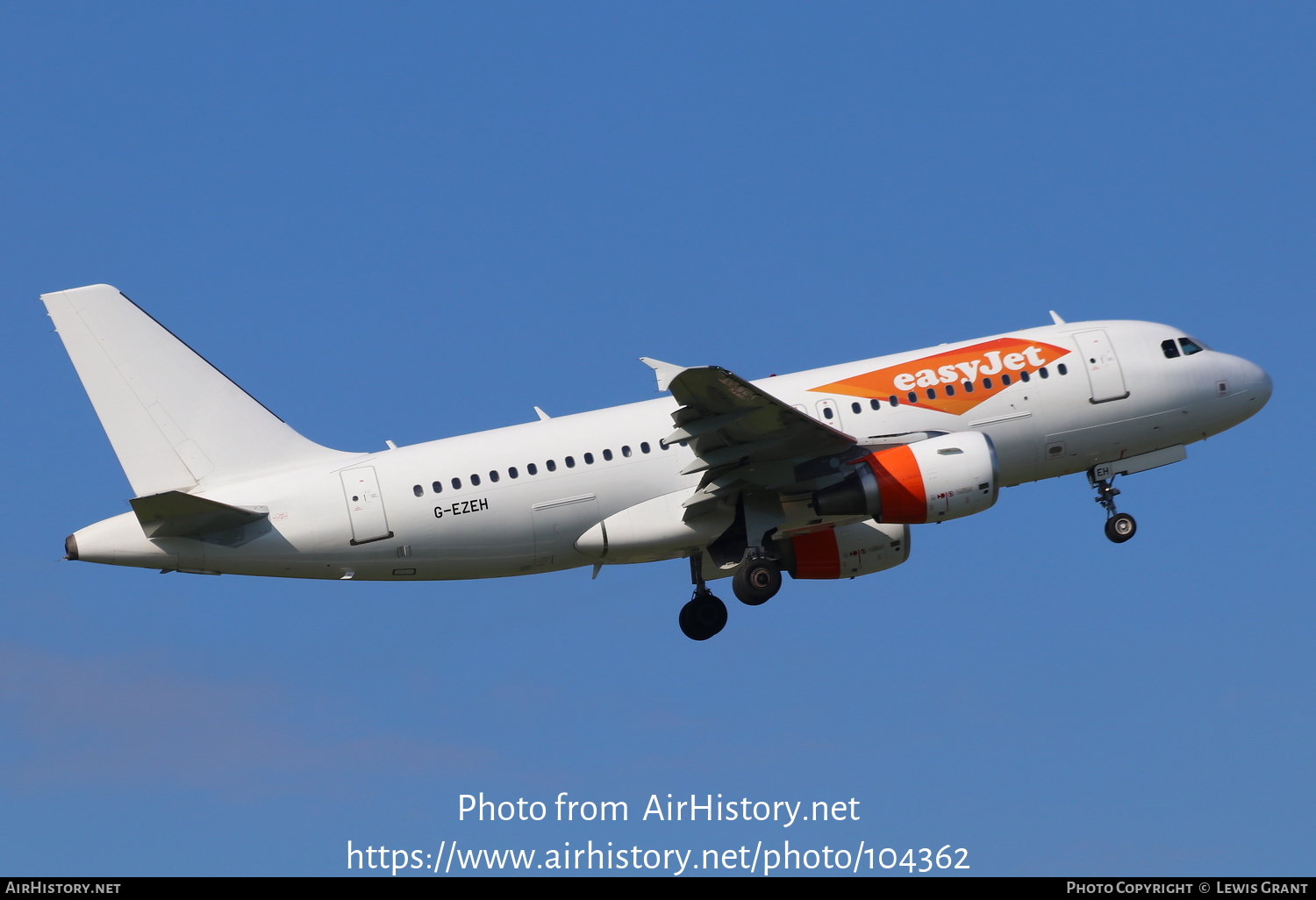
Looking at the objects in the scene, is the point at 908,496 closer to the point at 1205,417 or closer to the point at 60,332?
the point at 1205,417

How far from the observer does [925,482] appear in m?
34.3

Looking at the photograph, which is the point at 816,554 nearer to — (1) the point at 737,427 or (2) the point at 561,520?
(1) the point at 737,427

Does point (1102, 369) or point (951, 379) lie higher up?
point (1102, 369)

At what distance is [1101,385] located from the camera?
37500mm

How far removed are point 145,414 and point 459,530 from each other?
322 inches

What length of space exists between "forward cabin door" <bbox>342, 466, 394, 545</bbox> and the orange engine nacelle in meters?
10.8

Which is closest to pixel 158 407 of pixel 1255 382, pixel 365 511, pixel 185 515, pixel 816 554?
pixel 185 515

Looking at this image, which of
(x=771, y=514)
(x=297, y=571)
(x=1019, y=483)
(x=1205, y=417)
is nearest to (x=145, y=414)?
(x=297, y=571)

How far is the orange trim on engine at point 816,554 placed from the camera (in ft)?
129

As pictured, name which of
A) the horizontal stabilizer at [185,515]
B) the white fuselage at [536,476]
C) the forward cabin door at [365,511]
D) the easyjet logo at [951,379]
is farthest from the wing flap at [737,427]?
the horizontal stabilizer at [185,515]

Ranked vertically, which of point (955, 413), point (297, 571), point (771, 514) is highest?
point (955, 413)

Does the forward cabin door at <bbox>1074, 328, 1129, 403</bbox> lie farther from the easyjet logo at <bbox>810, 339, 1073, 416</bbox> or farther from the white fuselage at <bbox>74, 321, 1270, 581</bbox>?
the easyjet logo at <bbox>810, 339, 1073, 416</bbox>

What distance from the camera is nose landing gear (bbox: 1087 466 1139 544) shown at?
3850cm

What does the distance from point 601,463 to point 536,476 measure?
161 centimetres
